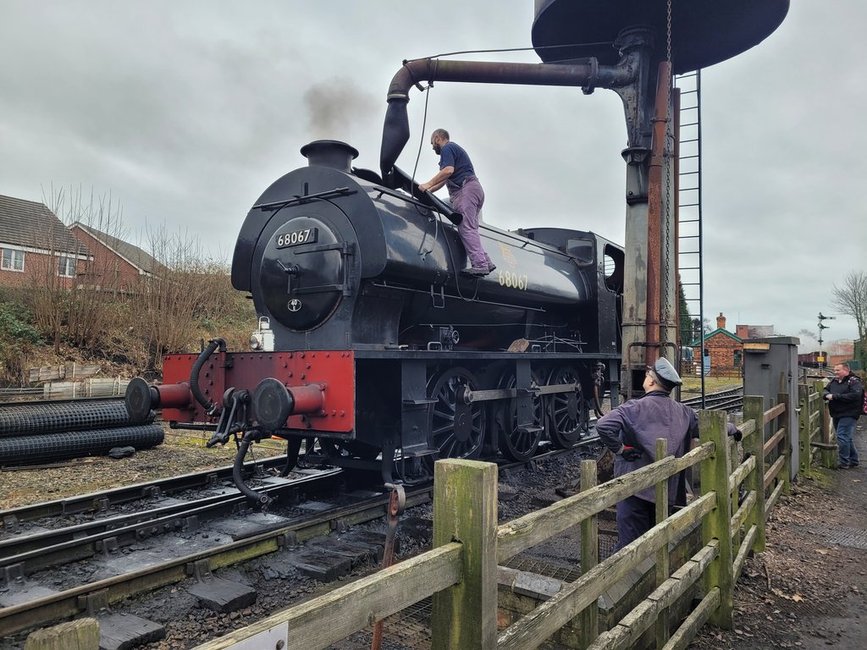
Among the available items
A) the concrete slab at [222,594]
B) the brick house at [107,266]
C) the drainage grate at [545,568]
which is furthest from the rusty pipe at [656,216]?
the brick house at [107,266]

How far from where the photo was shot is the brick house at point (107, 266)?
16.2m

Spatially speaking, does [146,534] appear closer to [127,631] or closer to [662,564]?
[127,631]

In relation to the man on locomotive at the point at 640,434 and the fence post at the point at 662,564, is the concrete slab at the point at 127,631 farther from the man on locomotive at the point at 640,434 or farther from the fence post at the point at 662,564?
the man on locomotive at the point at 640,434

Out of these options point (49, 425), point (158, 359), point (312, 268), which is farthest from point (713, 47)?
point (158, 359)

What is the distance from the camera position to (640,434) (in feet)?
13.0

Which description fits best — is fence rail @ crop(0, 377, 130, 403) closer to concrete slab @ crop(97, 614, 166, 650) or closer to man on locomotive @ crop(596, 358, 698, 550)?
concrete slab @ crop(97, 614, 166, 650)

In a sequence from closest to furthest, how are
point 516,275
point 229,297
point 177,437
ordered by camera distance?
point 516,275 → point 177,437 → point 229,297

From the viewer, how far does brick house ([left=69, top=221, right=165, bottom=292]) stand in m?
16.2

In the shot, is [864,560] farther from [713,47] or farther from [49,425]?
[49,425]

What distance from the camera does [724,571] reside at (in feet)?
12.2

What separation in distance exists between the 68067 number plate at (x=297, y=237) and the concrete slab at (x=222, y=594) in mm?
2931

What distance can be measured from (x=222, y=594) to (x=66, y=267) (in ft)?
49.1

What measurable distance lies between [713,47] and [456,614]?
26.4ft

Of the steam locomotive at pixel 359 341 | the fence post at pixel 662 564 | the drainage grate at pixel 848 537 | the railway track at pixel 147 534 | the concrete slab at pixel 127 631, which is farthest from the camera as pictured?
the drainage grate at pixel 848 537
